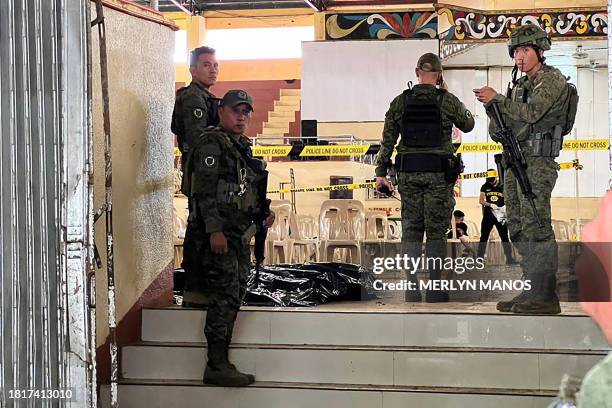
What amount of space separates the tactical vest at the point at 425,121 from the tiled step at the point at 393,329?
1106mm

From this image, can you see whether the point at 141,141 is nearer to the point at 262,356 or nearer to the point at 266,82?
the point at 262,356

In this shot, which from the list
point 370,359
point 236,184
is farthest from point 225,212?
point 370,359

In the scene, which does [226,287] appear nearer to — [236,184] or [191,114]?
[236,184]

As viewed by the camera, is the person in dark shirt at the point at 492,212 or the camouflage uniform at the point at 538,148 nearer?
the camouflage uniform at the point at 538,148

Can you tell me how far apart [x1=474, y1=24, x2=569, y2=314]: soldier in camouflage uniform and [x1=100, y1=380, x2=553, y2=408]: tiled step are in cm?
75

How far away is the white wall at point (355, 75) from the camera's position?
14.0 meters

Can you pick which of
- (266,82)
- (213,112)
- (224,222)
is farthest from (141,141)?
(266,82)

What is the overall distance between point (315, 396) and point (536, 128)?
172 cm

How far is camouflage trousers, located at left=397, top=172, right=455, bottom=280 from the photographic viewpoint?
15.2ft

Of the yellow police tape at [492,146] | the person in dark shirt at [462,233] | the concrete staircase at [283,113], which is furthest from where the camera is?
the concrete staircase at [283,113]

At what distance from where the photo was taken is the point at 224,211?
3.85 m

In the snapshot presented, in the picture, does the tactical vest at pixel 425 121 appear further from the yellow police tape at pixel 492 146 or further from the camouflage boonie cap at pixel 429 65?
the yellow police tape at pixel 492 146

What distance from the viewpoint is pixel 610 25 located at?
273 centimetres

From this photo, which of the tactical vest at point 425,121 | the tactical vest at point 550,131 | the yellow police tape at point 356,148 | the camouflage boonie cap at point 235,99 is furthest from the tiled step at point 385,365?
the yellow police tape at point 356,148
